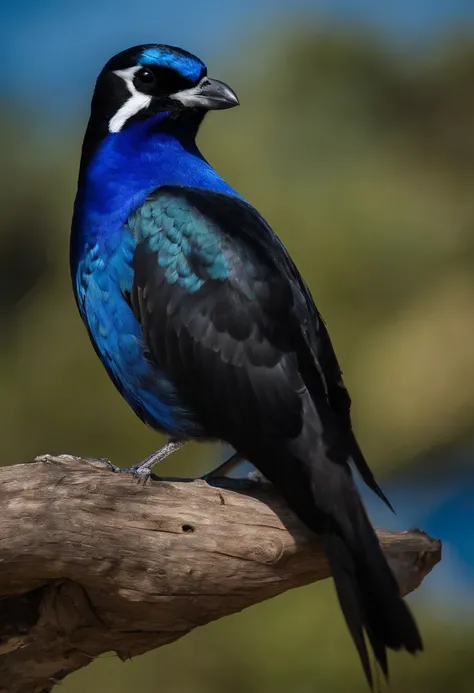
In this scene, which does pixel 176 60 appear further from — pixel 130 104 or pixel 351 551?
pixel 351 551

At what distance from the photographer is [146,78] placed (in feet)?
19.3

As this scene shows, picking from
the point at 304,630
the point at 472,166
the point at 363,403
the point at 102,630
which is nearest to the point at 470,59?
the point at 472,166

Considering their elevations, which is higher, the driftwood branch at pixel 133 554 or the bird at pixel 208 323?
the bird at pixel 208 323

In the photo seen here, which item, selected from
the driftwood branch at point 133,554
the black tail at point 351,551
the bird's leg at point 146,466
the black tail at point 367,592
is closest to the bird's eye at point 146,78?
the bird's leg at point 146,466

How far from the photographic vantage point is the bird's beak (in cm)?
580

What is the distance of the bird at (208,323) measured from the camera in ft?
15.1

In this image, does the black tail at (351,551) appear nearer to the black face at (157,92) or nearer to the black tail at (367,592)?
the black tail at (367,592)

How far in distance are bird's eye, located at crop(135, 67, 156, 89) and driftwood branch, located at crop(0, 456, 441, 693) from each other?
2.00 metres

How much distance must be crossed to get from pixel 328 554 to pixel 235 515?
17.5 inches

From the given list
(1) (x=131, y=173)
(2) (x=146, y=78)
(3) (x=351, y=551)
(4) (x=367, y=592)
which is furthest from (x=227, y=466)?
(2) (x=146, y=78)

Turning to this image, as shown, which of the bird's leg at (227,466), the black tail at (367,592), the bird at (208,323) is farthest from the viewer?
the bird's leg at (227,466)

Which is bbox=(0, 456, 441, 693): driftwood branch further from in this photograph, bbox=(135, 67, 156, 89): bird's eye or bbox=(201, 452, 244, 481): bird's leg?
bbox=(135, 67, 156, 89): bird's eye

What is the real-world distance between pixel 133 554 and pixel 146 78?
95.6 inches

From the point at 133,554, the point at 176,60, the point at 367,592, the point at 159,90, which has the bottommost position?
the point at 133,554
